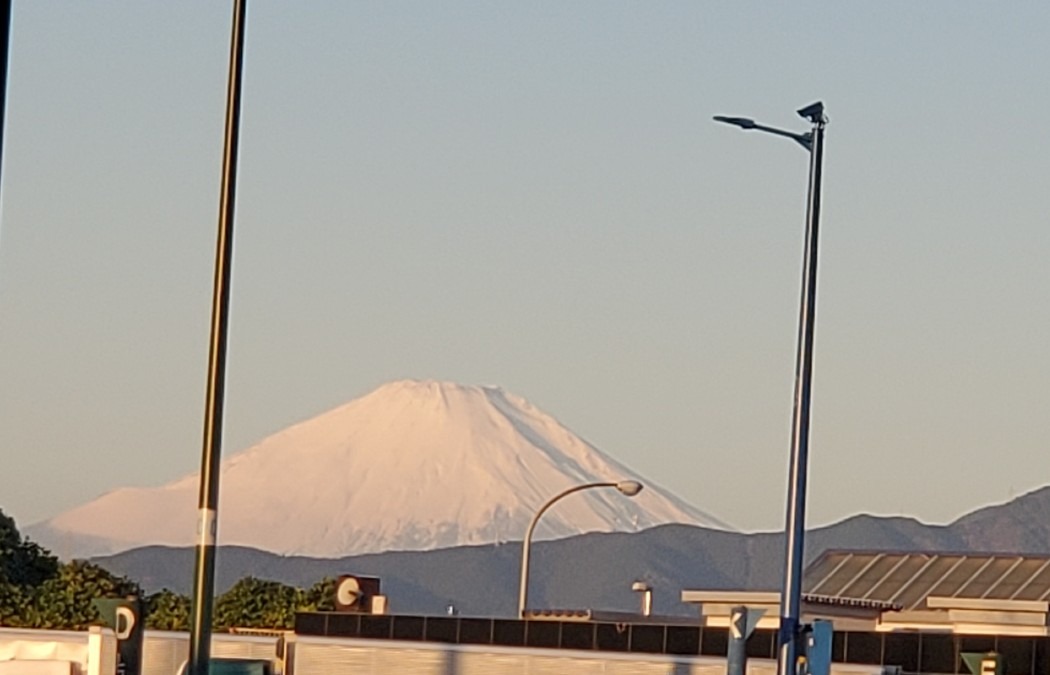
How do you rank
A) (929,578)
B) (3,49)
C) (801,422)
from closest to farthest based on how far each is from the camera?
(3,49), (801,422), (929,578)

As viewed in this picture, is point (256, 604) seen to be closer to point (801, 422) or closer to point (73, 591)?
point (73, 591)

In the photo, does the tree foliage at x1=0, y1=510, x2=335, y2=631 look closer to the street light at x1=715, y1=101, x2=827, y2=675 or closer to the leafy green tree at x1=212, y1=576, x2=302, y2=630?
the leafy green tree at x1=212, y1=576, x2=302, y2=630

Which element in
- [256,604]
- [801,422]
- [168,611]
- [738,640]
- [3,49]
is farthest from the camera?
[256,604]

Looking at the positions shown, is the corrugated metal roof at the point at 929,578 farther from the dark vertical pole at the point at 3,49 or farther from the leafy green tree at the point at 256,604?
the dark vertical pole at the point at 3,49

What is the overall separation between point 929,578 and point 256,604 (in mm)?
33373

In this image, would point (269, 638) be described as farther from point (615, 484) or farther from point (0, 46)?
point (0, 46)

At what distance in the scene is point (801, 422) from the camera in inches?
1198

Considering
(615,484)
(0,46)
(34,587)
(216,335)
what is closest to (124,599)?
(216,335)

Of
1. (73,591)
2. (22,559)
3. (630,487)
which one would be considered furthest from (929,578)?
(22,559)

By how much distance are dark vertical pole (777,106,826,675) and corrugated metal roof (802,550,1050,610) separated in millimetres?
26653

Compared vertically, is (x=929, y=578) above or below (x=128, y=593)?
above

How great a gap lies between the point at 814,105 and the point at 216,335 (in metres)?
8.86

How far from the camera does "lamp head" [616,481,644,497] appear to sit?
207 ft

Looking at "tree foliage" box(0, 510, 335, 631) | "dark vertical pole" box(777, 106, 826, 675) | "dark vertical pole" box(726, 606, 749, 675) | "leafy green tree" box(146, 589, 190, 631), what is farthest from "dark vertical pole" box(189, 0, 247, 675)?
"leafy green tree" box(146, 589, 190, 631)
